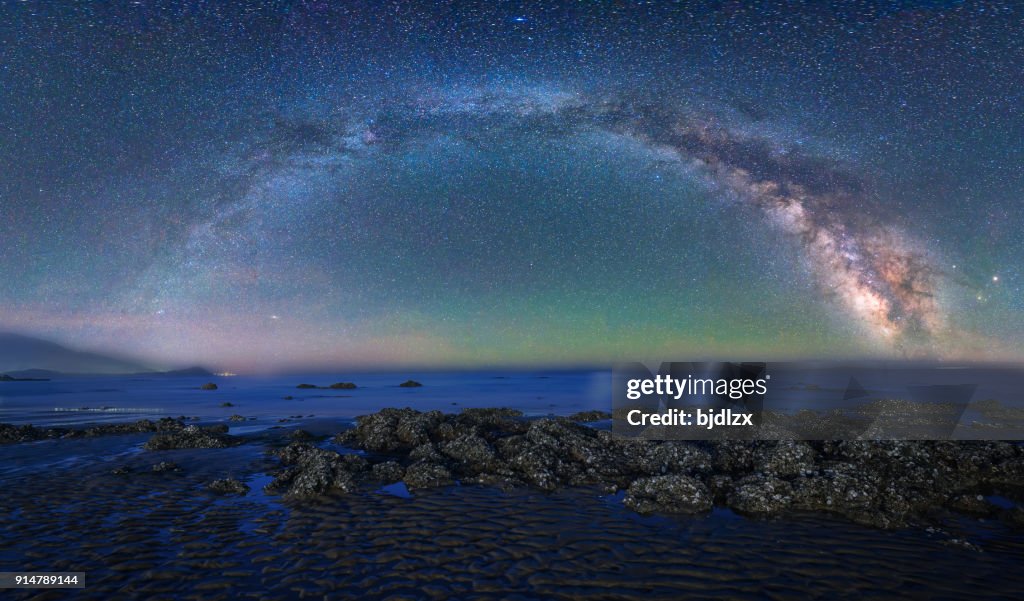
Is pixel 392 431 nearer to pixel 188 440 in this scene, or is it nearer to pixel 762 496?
pixel 188 440

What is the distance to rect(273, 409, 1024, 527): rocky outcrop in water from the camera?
12984 millimetres

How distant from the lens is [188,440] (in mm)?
22016

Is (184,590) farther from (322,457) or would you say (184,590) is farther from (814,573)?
(814,573)

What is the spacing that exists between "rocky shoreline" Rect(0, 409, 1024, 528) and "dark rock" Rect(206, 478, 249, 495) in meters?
0.04

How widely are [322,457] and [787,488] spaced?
15145mm

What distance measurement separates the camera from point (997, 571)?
29.9ft

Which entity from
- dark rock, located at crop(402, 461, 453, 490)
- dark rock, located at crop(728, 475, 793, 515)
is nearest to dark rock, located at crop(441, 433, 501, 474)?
dark rock, located at crop(402, 461, 453, 490)

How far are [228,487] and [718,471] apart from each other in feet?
55.8

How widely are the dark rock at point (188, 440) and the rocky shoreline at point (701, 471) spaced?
6cm

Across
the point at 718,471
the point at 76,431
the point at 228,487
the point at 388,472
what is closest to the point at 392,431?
the point at 388,472

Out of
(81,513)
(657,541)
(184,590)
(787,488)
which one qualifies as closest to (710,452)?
(787,488)

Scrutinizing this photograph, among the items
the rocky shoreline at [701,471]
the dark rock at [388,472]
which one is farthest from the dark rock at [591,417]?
the dark rock at [388,472]

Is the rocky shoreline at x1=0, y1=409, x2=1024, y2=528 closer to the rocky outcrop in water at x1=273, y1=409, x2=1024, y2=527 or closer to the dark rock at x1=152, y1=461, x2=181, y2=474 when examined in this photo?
the rocky outcrop in water at x1=273, y1=409, x2=1024, y2=527

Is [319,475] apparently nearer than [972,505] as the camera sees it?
No
